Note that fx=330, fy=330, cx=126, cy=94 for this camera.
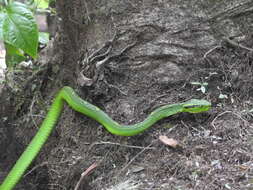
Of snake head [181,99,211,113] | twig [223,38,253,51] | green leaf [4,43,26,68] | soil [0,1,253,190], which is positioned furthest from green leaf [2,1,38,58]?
twig [223,38,253,51]

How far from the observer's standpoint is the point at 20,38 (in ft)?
7.49

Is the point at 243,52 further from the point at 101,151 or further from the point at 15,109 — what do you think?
the point at 15,109

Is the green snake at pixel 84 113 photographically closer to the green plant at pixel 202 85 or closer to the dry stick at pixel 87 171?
the green plant at pixel 202 85

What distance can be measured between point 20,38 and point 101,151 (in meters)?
1.19

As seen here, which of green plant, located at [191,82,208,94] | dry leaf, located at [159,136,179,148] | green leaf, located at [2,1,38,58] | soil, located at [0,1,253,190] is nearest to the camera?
green leaf, located at [2,1,38,58]

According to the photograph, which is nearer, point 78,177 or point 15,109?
point 78,177

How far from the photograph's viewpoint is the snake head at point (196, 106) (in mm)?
2758

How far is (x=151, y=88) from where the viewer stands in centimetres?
302

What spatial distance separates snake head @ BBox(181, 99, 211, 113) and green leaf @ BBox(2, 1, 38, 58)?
1304mm

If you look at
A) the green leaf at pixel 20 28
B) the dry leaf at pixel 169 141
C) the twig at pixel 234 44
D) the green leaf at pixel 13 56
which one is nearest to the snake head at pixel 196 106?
the dry leaf at pixel 169 141

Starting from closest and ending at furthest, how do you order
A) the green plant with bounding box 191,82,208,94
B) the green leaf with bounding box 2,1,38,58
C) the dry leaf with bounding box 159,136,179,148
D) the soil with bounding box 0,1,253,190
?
the green leaf with bounding box 2,1,38,58 → the dry leaf with bounding box 159,136,179,148 → the soil with bounding box 0,1,253,190 → the green plant with bounding box 191,82,208,94

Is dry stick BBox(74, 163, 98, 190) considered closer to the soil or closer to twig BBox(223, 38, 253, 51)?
the soil

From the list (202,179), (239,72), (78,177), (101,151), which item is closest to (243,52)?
(239,72)

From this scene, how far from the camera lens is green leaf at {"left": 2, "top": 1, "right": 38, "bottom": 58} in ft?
7.41
